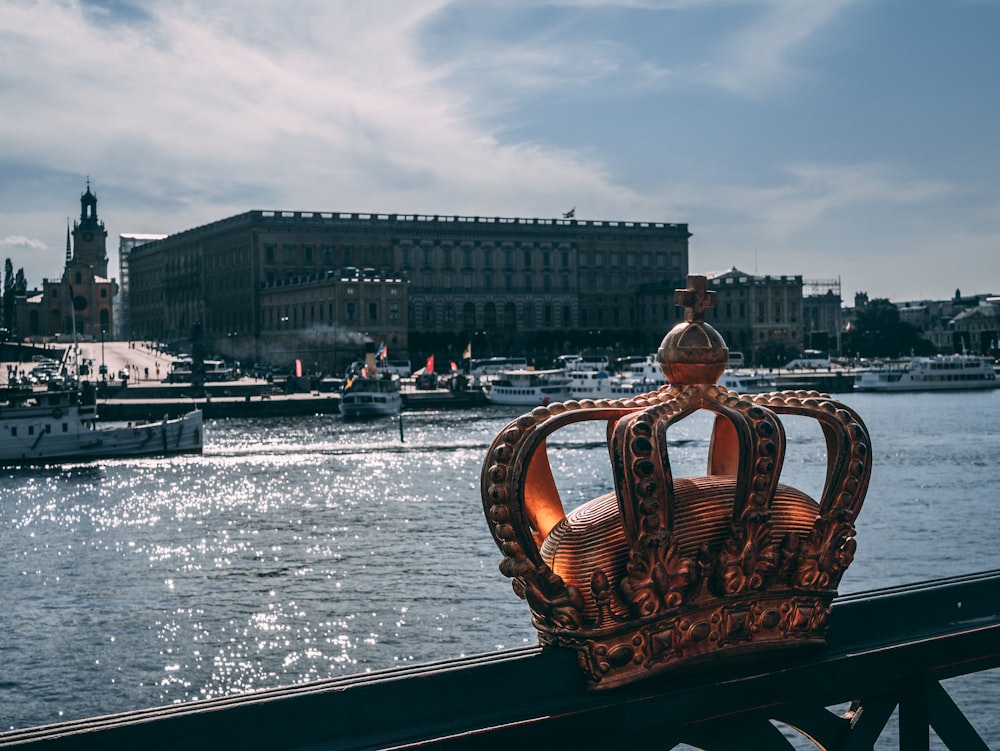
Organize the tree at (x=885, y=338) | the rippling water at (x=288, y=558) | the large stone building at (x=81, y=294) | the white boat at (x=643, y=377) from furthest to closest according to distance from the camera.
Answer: the large stone building at (x=81, y=294) < the tree at (x=885, y=338) < the white boat at (x=643, y=377) < the rippling water at (x=288, y=558)

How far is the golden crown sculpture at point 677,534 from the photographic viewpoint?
412 centimetres

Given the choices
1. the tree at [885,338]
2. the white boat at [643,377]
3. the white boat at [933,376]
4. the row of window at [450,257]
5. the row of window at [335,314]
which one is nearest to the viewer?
the white boat at [643,377]

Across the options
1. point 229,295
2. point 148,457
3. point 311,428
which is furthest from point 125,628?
point 229,295

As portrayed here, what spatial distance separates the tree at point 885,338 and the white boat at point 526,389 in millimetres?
52442

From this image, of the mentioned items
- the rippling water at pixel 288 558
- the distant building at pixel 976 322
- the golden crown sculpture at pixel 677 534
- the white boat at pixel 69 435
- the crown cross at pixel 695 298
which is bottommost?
the rippling water at pixel 288 558

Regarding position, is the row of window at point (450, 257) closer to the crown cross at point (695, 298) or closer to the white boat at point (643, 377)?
the white boat at point (643, 377)

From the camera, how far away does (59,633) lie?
65.9 ft

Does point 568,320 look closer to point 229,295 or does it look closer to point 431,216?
point 431,216

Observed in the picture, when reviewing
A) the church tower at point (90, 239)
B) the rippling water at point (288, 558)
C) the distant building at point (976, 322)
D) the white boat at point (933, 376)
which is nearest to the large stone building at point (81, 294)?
the church tower at point (90, 239)

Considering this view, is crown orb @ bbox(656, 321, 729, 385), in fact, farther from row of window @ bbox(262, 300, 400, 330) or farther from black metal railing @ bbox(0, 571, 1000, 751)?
row of window @ bbox(262, 300, 400, 330)

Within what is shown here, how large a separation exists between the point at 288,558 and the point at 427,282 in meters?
84.3

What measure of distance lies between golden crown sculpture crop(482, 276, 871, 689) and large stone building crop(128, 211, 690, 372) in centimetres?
9165

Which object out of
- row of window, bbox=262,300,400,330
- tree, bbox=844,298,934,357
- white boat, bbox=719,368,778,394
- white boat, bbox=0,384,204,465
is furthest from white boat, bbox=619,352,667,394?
tree, bbox=844,298,934,357

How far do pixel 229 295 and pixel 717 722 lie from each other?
4294 inches
